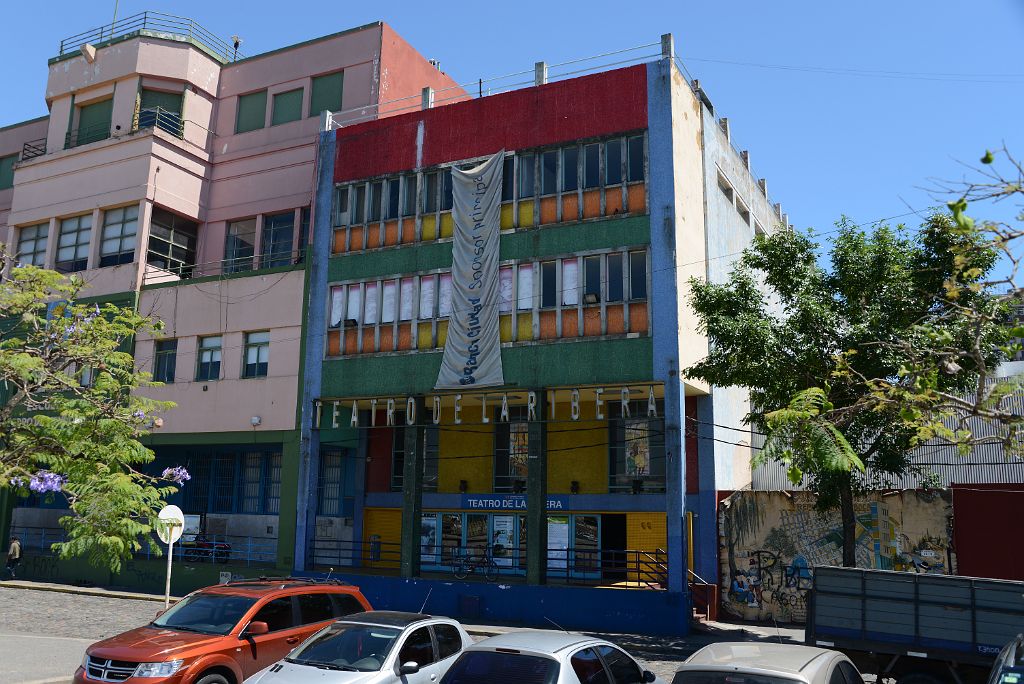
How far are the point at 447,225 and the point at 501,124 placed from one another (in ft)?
11.6

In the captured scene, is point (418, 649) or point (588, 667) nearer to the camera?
point (588, 667)

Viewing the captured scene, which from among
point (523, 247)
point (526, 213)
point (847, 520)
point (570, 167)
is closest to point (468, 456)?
point (523, 247)

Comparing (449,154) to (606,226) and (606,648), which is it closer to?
(606,226)

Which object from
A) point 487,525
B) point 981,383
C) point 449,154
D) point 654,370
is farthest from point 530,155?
point 981,383

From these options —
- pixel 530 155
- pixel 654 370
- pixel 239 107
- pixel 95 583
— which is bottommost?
pixel 95 583

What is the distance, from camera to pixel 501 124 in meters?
27.0

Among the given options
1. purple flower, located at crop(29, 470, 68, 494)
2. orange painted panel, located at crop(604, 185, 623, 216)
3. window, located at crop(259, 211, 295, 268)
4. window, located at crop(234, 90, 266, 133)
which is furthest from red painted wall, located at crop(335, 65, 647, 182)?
purple flower, located at crop(29, 470, 68, 494)

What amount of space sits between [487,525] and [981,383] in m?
20.5

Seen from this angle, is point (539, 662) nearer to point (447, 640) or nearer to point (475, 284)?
point (447, 640)

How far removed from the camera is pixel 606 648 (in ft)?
32.3

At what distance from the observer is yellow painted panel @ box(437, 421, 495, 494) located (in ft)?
98.4

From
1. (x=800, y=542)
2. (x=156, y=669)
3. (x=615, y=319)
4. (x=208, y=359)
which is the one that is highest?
(x=615, y=319)

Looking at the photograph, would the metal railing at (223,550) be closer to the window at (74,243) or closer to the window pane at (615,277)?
the window at (74,243)

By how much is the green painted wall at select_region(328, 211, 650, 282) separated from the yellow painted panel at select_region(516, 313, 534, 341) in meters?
1.77
